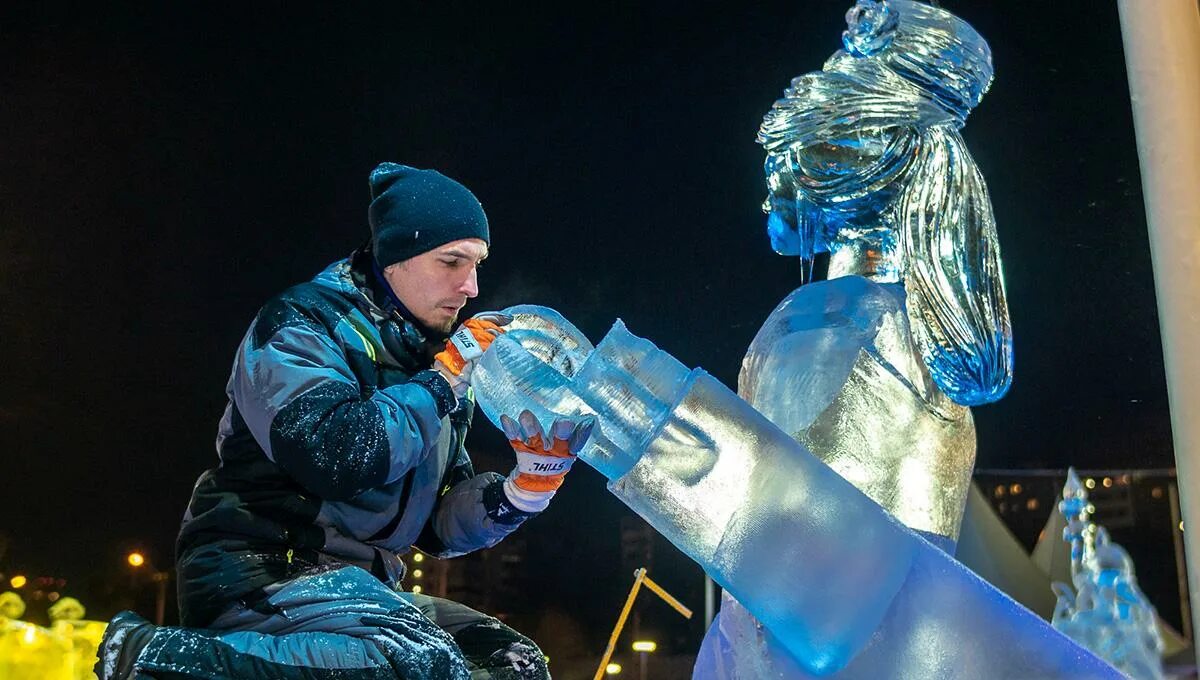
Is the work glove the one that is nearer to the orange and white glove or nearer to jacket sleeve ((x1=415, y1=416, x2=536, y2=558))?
the orange and white glove

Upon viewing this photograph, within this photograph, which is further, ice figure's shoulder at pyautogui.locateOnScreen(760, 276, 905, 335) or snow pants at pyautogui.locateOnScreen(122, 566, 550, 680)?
ice figure's shoulder at pyautogui.locateOnScreen(760, 276, 905, 335)

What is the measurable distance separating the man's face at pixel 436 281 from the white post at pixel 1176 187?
3.92ft

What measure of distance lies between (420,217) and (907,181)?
2.96ft

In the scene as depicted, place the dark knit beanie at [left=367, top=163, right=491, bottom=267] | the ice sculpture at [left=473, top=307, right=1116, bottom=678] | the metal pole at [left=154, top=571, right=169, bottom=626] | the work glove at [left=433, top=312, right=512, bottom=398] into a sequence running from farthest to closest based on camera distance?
the metal pole at [left=154, top=571, right=169, bottom=626], the dark knit beanie at [left=367, top=163, right=491, bottom=267], the work glove at [left=433, top=312, right=512, bottom=398], the ice sculpture at [left=473, top=307, right=1116, bottom=678]

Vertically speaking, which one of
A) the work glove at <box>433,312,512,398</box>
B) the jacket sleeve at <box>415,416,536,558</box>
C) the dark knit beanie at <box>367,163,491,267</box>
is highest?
the dark knit beanie at <box>367,163,491,267</box>

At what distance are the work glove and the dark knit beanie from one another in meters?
0.33

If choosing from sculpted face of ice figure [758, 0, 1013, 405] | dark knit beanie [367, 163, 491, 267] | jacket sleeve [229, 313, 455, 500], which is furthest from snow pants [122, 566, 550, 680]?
sculpted face of ice figure [758, 0, 1013, 405]

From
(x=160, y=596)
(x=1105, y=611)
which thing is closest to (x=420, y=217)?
(x=1105, y=611)

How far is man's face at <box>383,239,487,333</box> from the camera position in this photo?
2.08 meters

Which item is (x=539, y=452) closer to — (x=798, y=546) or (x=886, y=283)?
(x=798, y=546)

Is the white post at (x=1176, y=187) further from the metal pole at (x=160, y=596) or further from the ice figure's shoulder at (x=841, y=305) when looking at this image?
the metal pole at (x=160, y=596)

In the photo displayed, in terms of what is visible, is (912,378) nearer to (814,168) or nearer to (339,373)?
(814,168)

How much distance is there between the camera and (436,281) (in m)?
2.08

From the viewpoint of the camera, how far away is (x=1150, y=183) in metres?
1.67
